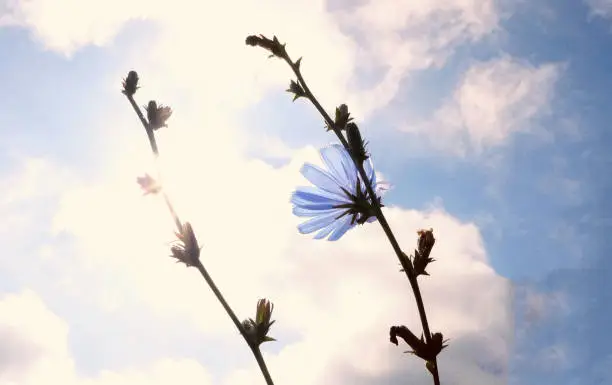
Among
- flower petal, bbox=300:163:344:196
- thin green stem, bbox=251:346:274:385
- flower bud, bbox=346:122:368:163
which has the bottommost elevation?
thin green stem, bbox=251:346:274:385

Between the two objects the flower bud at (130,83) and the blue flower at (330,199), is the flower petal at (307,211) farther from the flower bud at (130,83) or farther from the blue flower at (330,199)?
the flower bud at (130,83)

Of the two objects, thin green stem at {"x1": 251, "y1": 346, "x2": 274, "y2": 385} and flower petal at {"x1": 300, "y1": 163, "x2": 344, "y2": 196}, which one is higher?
flower petal at {"x1": 300, "y1": 163, "x2": 344, "y2": 196}

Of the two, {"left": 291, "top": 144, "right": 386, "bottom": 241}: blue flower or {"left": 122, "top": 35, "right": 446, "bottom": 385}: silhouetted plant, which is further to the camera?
{"left": 291, "top": 144, "right": 386, "bottom": 241}: blue flower

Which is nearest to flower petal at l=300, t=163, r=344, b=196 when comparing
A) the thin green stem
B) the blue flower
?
the blue flower

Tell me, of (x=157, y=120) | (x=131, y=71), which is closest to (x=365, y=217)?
(x=157, y=120)

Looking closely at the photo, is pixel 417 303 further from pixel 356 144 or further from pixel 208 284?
pixel 208 284

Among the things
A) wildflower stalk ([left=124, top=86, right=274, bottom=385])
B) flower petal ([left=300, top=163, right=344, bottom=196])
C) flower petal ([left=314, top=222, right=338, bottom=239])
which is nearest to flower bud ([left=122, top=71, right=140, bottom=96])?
wildflower stalk ([left=124, top=86, right=274, bottom=385])

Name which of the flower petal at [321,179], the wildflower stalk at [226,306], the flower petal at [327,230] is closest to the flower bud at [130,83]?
the wildflower stalk at [226,306]

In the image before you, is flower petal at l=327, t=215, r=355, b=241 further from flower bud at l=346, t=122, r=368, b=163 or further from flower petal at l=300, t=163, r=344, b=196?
flower bud at l=346, t=122, r=368, b=163
